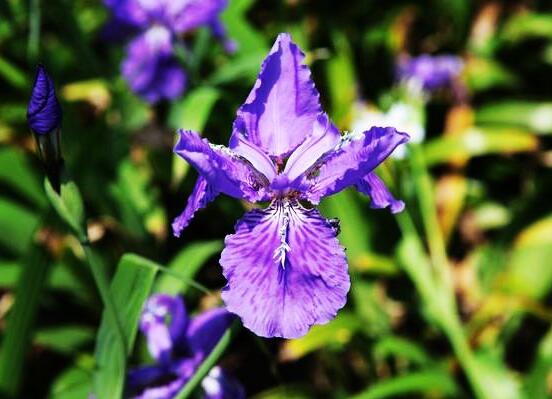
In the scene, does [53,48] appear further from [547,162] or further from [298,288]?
[298,288]

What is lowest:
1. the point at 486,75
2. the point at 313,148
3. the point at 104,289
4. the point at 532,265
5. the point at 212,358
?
the point at 212,358

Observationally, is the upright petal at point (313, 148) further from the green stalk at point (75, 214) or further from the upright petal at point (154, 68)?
the upright petal at point (154, 68)

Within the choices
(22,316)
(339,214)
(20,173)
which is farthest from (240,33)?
(22,316)

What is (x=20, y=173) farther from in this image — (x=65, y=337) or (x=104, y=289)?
(x=104, y=289)

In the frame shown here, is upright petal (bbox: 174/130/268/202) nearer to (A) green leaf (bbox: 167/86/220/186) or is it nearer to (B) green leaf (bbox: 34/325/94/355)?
(A) green leaf (bbox: 167/86/220/186)

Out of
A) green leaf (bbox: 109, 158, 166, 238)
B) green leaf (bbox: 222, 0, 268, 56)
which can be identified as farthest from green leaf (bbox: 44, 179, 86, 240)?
green leaf (bbox: 222, 0, 268, 56)

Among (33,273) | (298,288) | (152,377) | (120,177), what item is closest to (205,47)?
(120,177)
